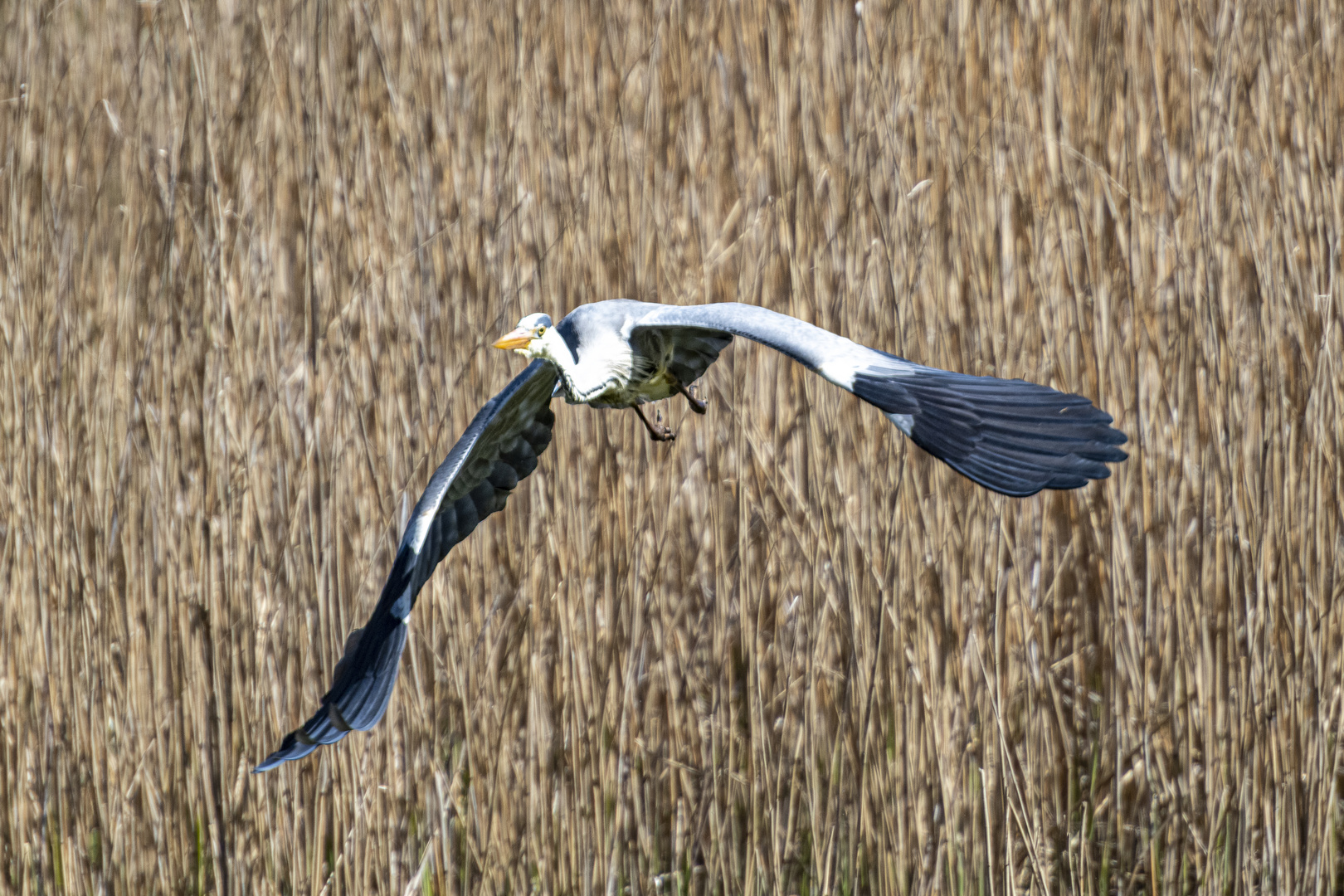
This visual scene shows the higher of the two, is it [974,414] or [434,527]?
[974,414]

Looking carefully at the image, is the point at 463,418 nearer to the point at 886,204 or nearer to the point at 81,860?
the point at 886,204

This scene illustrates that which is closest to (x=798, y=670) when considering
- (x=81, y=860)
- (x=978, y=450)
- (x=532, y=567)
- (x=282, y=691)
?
(x=532, y=567)

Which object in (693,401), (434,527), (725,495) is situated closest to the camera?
(693,401)

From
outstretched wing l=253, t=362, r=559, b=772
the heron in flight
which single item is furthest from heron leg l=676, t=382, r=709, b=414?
outstretched wing l=253, t=362, r=559, b=772

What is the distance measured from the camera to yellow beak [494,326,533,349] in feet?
5.30

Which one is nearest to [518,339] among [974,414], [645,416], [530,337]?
[530,337]

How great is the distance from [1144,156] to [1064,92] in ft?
0.58

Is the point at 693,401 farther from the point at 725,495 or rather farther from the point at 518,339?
the point at 725,495

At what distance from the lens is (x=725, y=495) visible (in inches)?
93.5

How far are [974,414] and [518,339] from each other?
0.56 m

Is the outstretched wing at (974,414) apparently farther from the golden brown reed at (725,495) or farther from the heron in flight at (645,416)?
the golden brown reed at (725,495)

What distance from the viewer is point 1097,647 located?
2.37m

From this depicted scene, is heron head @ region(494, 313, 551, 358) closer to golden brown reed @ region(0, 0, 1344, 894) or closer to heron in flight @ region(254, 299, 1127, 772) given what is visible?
heron in flight @ region(254, 299, 1127, 772)

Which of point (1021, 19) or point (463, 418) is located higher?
point (1021, 19)
